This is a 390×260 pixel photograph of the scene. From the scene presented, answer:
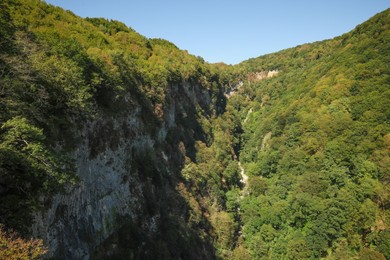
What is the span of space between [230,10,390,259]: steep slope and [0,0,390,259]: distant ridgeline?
379 millimetres

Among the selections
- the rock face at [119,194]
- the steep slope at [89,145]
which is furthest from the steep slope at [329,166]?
the rock face at [119,194]

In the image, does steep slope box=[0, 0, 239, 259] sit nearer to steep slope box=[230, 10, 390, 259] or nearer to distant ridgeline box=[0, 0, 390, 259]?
distant ridgeline box=[0, 0, 390, 259]

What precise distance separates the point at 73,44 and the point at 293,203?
59170 mm

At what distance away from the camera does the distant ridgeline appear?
22.8 m

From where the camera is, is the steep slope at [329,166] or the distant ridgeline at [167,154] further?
the steep slope at [329,166]

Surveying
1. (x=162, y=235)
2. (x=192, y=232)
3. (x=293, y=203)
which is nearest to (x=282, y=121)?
(x=293, y=203)

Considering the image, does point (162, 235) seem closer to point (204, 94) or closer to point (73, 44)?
point (73, 44)

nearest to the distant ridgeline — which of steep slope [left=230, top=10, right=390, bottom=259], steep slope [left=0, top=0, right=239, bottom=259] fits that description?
steep slope [left=0, top=0, right=239, bottom=259]

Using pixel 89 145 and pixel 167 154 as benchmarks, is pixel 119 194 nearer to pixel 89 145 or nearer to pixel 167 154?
pixel 89 145

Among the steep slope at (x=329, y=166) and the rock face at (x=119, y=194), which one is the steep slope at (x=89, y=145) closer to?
the rock face at (x=119, y=194)

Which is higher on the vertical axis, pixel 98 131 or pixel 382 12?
pixel 382 12

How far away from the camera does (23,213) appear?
18609mm

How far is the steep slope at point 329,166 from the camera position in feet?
193

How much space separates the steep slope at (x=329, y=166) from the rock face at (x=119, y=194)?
846 inches
